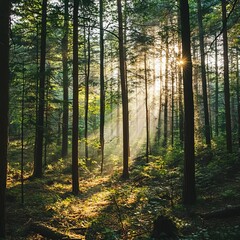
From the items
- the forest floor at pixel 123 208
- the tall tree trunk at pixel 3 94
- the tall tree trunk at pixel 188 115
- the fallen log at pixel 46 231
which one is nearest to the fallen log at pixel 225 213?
the forest floor at pixel 123 208

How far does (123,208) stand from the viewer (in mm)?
9914

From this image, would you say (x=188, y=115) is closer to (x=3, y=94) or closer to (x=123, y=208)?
(x=123, y=208)

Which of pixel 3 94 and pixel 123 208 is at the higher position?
pixel 3 94

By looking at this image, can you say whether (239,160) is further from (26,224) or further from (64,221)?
(26,224)

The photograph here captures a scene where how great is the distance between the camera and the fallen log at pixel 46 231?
22.9 ft

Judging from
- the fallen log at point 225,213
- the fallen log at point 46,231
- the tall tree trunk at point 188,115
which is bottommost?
the fallen log at point 46,231

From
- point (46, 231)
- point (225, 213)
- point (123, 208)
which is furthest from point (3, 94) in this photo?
point (225, 213)

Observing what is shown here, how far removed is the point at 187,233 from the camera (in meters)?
6.78

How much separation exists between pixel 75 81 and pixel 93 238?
795cm

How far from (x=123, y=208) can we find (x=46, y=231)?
347 centimetres

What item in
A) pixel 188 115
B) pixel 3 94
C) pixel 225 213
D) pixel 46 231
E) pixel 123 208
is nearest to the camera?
pixel 3 94

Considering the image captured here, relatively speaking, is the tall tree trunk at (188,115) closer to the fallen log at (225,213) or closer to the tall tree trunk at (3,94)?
the fallen log at (225,213)

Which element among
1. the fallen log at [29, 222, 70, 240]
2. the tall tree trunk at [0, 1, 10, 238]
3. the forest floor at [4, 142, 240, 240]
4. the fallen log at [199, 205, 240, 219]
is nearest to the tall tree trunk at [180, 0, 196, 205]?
the forest floor at [4, 142, 240, 240]

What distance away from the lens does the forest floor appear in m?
7.11
